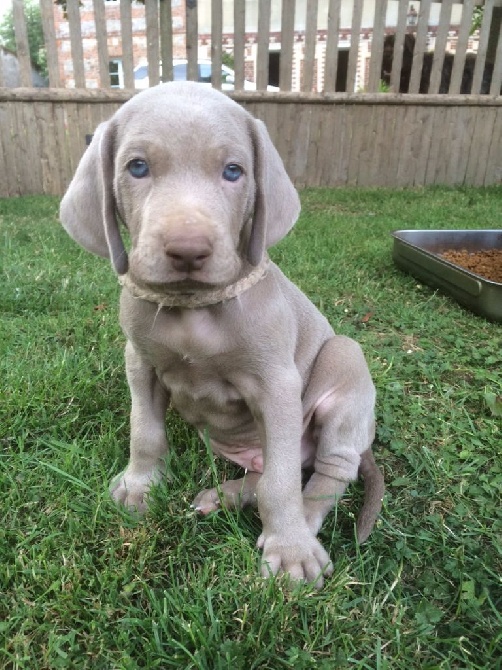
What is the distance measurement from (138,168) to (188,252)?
39 centimetres

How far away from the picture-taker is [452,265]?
4.18 metres

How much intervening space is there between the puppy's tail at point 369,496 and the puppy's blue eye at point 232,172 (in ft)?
4.00

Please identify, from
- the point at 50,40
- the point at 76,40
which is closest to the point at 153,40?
the point at 76,40

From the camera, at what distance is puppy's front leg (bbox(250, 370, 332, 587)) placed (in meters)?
1.93

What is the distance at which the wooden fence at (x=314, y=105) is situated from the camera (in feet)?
26.4

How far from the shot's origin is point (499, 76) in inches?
354

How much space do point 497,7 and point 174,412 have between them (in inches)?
363

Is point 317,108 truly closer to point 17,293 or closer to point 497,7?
point 497,7

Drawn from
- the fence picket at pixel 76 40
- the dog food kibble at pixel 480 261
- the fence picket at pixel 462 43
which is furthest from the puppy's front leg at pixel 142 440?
the fence picket at pixel 462 43

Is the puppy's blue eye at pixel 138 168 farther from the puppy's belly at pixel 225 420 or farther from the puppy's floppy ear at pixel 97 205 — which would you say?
the puppy's belly at pixel 225 420

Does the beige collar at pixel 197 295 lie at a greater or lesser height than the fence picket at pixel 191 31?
lesser

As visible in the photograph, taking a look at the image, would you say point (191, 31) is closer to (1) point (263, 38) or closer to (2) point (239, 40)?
(2) point (239, 40)

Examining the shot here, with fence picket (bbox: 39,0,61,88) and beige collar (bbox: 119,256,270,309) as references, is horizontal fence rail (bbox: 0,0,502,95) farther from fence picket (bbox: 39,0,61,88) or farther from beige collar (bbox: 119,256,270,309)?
beige collar (bbox: 119,256,270,309)

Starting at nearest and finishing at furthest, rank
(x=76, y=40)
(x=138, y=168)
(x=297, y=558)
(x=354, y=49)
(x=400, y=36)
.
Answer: (x=138, y=168) < (x=297, y=558) < (x=76, y=40) < (x=354, y=49) < (x=400, y=36)
